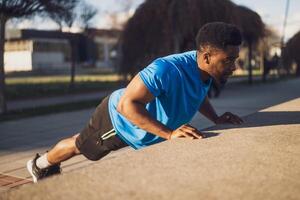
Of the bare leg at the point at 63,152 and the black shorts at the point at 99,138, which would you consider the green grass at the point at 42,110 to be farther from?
the black shorts at the point at 99,138

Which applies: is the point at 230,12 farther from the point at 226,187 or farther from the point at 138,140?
the point at 226,187

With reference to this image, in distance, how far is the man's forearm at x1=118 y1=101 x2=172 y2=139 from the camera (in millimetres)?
2988

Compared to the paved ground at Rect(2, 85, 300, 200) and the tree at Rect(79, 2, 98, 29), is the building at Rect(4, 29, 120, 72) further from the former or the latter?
the paved ground at Rect(2, 85, 300, 200)

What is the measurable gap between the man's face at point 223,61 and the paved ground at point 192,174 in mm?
436

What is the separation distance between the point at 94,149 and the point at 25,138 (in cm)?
446

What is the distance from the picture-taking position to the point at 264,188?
2129mm

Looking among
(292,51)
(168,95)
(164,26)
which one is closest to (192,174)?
(168,95)

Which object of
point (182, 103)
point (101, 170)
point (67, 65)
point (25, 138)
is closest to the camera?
→ point (101, 170)

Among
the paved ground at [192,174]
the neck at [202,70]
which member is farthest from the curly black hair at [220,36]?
the paved ground at [192,174]

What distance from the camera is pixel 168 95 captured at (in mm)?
3125

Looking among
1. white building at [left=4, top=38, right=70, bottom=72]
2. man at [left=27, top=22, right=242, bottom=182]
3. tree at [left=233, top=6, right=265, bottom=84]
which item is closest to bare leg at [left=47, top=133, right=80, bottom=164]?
man at [left=27, top=22, right=242, bottom=182]

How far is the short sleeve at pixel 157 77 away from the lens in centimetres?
294

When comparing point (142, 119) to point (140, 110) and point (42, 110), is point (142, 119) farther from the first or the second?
point (42, 110)

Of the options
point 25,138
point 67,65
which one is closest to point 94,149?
point 25,138
